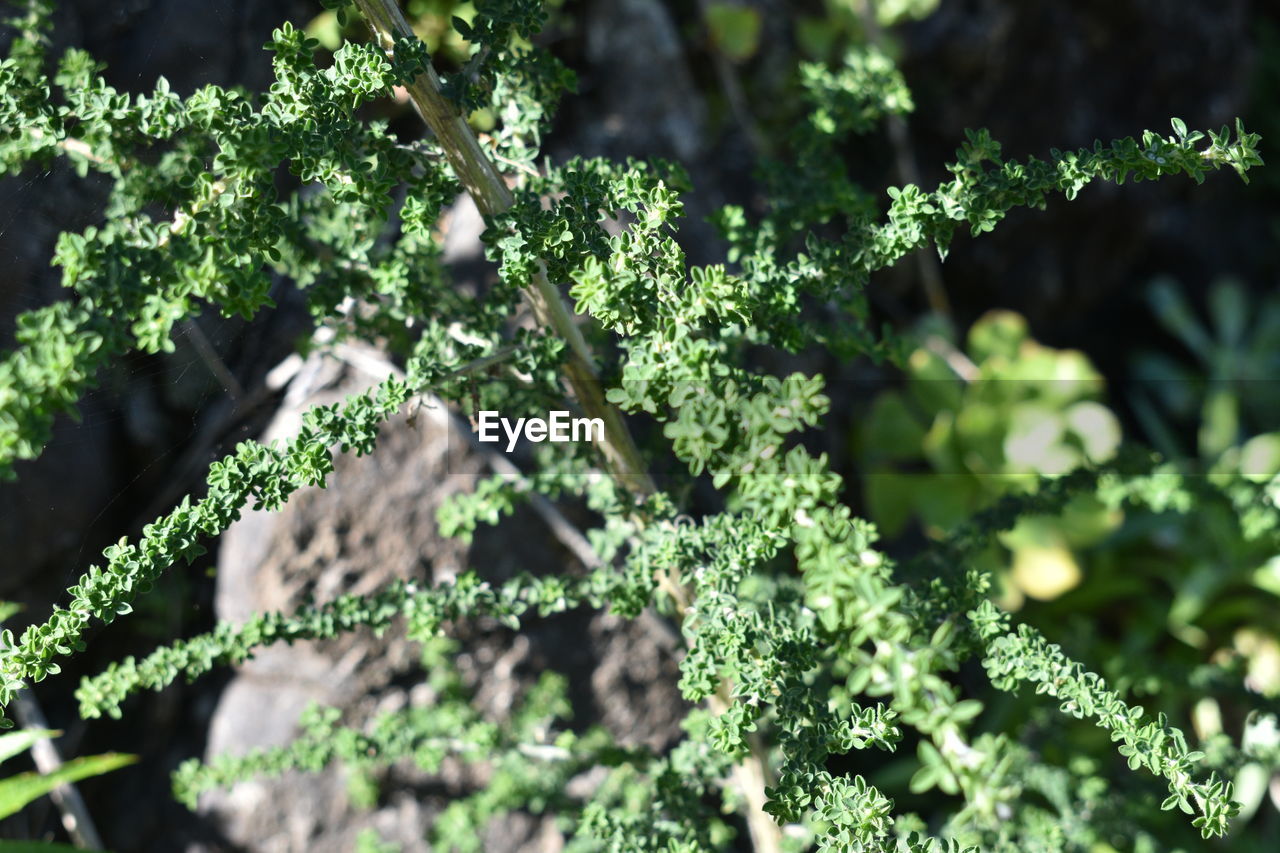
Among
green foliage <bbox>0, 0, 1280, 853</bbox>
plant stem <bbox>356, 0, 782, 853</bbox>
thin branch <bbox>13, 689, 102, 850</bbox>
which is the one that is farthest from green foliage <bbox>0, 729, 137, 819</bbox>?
plant stem <bbox>356, 0, 782, 853</bbox>

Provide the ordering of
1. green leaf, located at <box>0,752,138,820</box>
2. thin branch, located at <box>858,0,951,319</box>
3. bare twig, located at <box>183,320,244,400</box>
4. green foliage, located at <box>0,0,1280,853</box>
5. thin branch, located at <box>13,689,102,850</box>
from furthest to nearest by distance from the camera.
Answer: thin branch, located at <box>858,0,951,319</box>, thin branch, located at <box>13,689,102,850</box>, bare twig, located at <box>183,320,244,400</box>, green leaf, located at <box>0,752,138,820</box>, green foliage, located at <box>0,0,1280,853</box>

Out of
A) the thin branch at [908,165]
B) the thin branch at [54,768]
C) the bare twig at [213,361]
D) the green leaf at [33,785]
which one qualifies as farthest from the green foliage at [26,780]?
the thin branch at [908,165]

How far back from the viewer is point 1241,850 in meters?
1.81

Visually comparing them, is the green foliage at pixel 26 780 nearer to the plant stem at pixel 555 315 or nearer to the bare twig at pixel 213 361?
the bare twig at pixel 213 361

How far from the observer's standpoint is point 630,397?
874mm

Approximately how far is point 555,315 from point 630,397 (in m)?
0.19

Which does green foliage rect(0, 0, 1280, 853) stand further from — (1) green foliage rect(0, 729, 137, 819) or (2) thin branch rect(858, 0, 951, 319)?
(2) thin branch rect(858, 0, 951, 319)

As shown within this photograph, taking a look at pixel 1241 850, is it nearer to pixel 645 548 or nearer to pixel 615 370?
pixel 645 548

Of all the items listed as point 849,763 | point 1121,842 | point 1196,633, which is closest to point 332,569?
point 849,763

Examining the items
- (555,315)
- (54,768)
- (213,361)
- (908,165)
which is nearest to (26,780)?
(54,768)

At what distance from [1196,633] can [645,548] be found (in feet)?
5.49

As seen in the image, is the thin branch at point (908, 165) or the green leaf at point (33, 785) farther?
the thin branch at point (908, 165)

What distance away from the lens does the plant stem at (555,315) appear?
89 centimetres

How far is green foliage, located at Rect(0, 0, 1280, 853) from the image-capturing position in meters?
0.83
